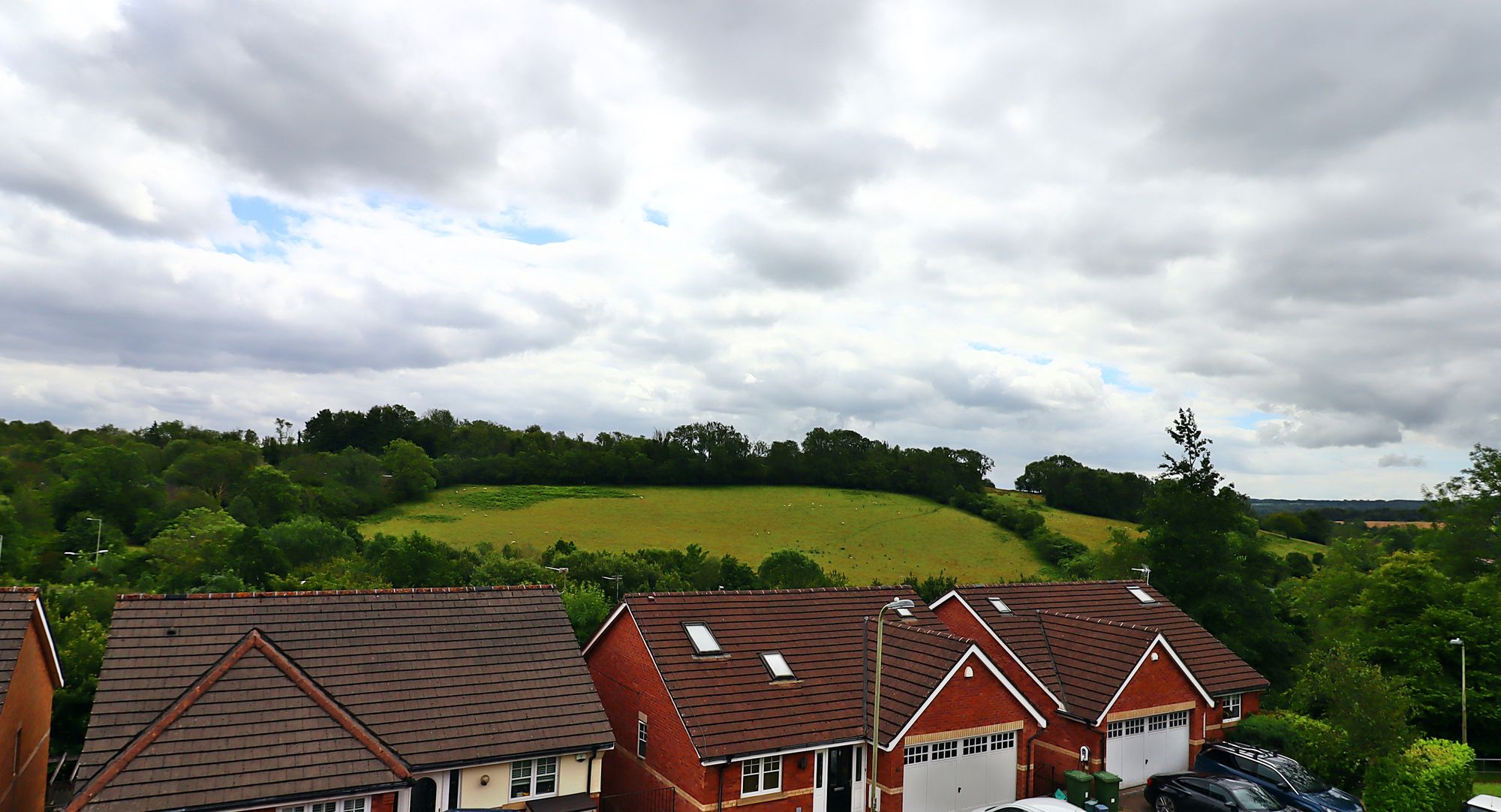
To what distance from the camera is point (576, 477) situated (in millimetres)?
104500

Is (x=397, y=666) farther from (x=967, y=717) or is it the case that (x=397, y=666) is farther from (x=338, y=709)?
(x=967, y=717)

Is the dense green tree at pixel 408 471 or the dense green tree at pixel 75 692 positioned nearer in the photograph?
the dense green tree at pixel 75 692

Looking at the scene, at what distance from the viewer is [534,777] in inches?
754

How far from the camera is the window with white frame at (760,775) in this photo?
2002cm

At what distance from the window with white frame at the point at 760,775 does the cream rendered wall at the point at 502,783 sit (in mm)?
3685

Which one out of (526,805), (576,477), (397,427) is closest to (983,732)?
(526,805)

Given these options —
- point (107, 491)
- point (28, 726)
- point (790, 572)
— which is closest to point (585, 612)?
point (28, 726)

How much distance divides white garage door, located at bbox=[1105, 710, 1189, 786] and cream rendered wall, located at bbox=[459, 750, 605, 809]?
16.2 meters

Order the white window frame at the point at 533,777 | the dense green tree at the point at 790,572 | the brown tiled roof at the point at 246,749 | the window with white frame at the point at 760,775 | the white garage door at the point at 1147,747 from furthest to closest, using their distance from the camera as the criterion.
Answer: the dense green tree at the point at 790,572 < the white garage door at the point at 1147,747 < the window with white frame at the point at 760,775 < the white window frame at the point at 533,777 < the brown tiled roof at the point at 246,749

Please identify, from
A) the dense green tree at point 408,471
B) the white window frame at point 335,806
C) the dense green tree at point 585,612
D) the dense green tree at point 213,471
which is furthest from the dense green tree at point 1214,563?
the dense green tree at point 213,471

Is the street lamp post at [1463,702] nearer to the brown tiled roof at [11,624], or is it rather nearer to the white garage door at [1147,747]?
the white garage door at [1147,747]

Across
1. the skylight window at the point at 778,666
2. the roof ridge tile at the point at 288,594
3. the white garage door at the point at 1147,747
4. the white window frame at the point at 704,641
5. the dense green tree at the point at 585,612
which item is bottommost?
the white garage door at the point at 1147,747

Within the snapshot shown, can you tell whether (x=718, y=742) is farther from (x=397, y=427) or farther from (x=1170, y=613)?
(x=397, y=427)

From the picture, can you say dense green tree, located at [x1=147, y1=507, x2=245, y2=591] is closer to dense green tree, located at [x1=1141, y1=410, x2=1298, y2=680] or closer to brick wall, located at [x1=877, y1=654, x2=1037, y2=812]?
brick wall, located at [x1=877, y1=654, x2=1037, y2=812]
